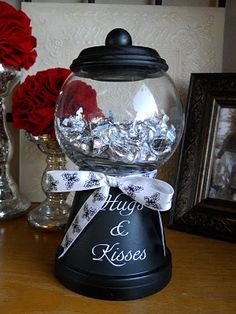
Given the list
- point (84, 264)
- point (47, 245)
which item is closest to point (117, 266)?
point (84, 264)

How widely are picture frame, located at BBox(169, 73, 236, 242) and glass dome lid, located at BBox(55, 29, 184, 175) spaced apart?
0.15 meters

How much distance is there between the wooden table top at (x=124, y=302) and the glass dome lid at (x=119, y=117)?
0.15 metres

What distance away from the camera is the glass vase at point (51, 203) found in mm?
644

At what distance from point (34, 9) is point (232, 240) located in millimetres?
532

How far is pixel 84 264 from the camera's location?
0.47 m

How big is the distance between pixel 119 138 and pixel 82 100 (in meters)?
0.07

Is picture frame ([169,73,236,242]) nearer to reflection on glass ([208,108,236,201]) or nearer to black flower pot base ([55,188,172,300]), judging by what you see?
reflection on glass ([208,108,236,201])

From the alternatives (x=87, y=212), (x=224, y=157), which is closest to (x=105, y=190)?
(x=87, y=212)

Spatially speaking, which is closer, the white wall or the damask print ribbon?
the damask print ribbon

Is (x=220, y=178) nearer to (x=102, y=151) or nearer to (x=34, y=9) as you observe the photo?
(x=102, y=151)

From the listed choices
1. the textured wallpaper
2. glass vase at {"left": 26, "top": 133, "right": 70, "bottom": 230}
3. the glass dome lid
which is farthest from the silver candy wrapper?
the textured wallpaper

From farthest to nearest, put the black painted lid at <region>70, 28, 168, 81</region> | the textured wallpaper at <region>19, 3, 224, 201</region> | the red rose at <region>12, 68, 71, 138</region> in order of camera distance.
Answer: the textured wallpaper at <region>19, 3, 224, 201</region>, the red rose at <region>12, 68, 71, 138</region>, the black painted lid at <region>70, 28, 168, 81</region>

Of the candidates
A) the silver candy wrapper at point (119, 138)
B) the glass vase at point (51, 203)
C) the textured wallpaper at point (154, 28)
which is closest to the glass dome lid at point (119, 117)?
the silver candy wrapper at point (119, 138)

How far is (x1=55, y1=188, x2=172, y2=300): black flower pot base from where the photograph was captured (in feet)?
1.49
